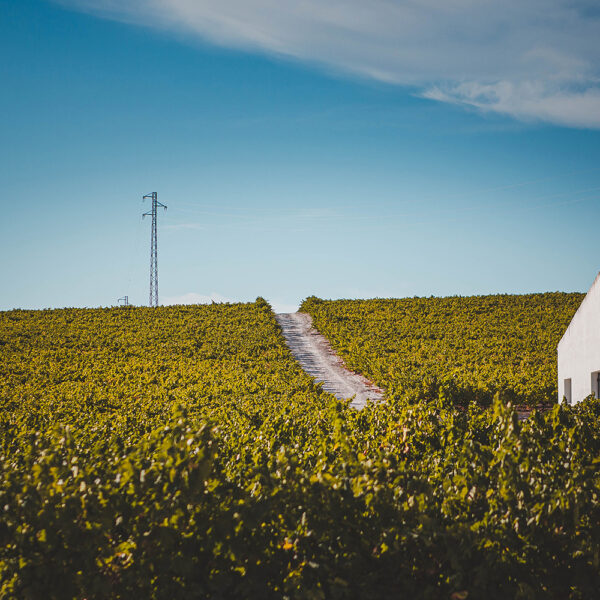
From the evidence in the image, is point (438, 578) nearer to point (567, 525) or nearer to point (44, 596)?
point (567, 525)

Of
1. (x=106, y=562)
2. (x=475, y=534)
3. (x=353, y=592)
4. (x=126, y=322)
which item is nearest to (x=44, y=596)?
(x=106, y=562)

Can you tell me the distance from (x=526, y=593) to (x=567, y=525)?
0.97 metres

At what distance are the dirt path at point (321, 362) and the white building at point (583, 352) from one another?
7128 millimetres

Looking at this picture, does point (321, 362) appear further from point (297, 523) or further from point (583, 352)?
point (297, 523)

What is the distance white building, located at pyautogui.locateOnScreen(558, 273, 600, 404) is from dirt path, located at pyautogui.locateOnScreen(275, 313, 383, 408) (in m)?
7.13

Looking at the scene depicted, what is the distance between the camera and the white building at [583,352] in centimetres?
1114

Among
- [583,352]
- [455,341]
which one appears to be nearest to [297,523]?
[583,352]

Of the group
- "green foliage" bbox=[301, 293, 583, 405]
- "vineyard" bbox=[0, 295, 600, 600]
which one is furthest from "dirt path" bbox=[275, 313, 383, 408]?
"vineyard" bbox=[0, 295, 600, 600]

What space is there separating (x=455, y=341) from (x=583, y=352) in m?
14.4

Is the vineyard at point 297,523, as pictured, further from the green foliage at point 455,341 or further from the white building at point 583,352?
the white building at point 583,352

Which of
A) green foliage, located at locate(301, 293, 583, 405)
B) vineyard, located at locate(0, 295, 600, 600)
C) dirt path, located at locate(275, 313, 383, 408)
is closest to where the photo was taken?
vineyard, located at locate(0, 295, 600, 600)

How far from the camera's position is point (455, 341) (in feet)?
85.7

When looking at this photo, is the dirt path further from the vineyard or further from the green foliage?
the vineyard

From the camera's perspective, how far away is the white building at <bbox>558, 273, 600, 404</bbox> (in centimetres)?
1114
